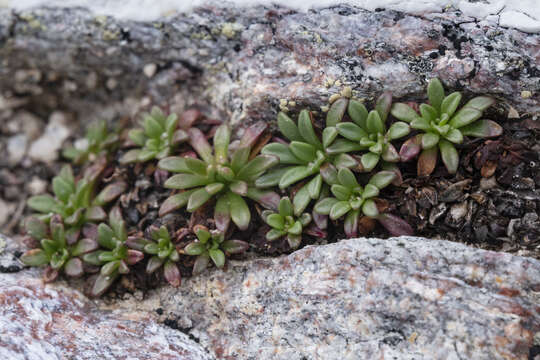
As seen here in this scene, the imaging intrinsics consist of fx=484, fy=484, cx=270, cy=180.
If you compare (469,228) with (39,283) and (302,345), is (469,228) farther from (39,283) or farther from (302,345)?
(39,283)

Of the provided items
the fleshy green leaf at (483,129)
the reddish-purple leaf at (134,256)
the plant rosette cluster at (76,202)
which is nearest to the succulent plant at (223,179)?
the reddish-purple leaf at (134,256)

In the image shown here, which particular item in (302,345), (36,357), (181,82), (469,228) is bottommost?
(302,345)

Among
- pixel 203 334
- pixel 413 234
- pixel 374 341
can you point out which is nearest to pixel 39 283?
pixel 203 334

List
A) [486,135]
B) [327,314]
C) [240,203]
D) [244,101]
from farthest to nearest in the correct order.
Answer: [244,101], [240,203], [486,135], [327,314]

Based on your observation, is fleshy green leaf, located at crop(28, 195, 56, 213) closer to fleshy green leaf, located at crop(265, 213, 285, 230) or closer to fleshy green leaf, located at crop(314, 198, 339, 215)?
fleshy green leaf, located at crop(265, 213, 285, 230)

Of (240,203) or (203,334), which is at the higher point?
(240,203)

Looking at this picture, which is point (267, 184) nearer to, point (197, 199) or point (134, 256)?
point (197, 199)
